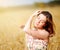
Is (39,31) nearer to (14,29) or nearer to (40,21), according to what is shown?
(40,21)

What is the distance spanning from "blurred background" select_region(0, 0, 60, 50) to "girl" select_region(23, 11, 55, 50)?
0.13 ft

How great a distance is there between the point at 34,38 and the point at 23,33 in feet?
0.36

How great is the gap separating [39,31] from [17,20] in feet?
0.74

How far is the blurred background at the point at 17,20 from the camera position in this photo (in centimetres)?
143

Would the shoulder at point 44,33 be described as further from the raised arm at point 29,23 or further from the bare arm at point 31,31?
the raised arm at point 29,23

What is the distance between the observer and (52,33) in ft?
4.90

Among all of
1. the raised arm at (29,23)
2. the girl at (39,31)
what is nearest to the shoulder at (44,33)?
the girl at (39,31)

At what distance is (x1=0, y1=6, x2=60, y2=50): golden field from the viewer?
143cm

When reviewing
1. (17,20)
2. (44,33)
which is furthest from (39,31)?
(17,20)

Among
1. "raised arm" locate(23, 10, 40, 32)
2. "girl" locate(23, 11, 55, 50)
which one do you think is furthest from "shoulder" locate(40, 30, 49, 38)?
"raised arm" locate(23, 10, 40, 32)

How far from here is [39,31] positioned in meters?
1.47

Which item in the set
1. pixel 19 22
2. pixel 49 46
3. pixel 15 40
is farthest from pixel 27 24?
pixel 49 46

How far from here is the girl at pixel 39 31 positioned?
144cm

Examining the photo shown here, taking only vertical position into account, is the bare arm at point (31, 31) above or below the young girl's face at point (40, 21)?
below
